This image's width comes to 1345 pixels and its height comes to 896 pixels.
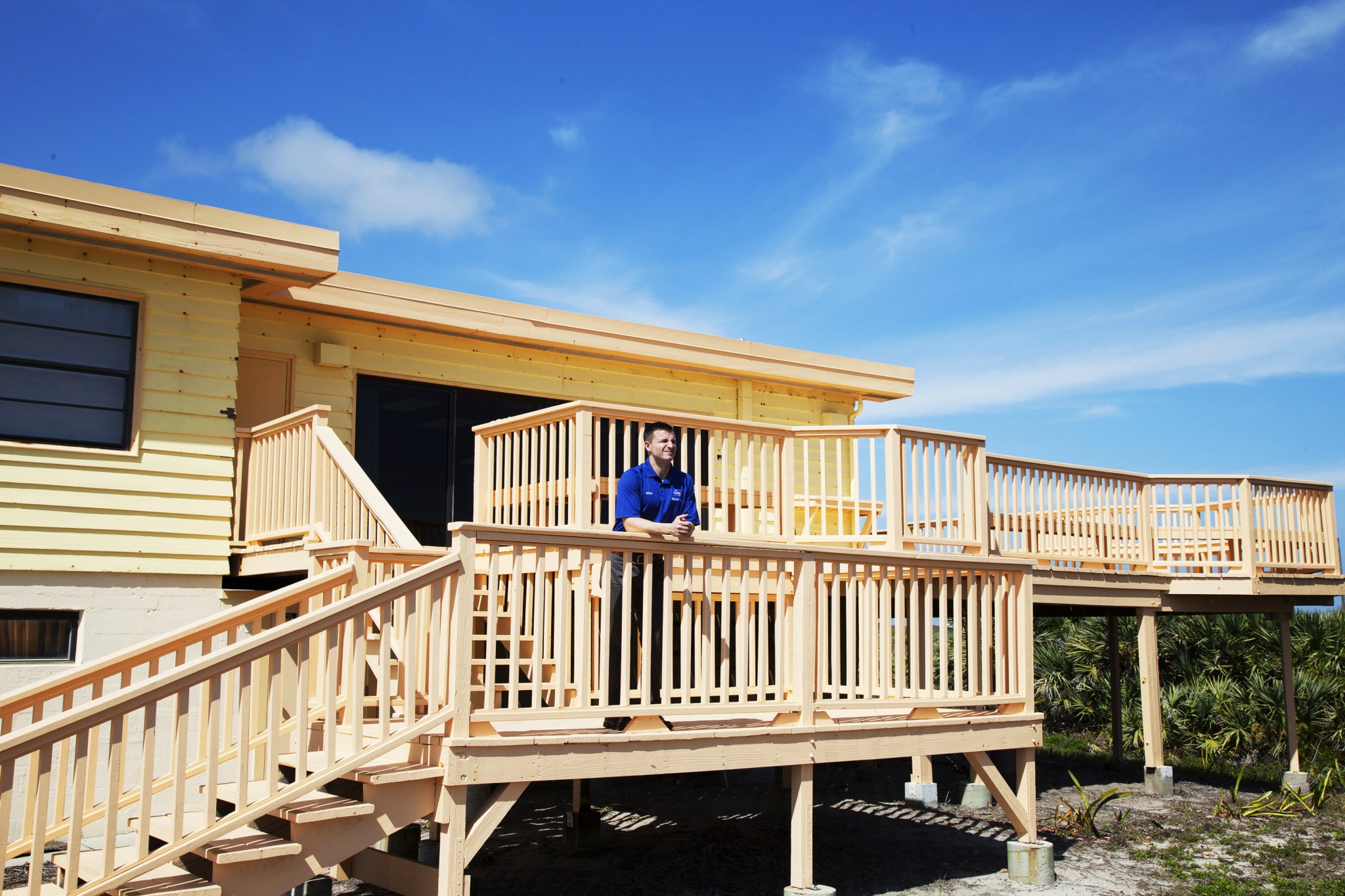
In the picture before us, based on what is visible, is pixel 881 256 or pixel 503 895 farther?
pixel 881 256

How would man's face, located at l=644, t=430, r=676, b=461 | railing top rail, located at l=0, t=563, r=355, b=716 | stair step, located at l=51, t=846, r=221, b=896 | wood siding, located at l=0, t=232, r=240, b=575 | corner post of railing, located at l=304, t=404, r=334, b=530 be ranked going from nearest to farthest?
stair step, located at l=51, t=846, r=221, b=896 < railing top rail, located at l=0, t=563, r=355, b=716 < man's face, located at l=644, t=430, r=676, b=461 < corner post of railing, located at l=304, t=404, r=334, b=530 < wood siding, located at l=0, t=232, r=240, b=575

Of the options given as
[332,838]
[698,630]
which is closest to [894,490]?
[698,630]

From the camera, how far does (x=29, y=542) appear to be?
7895mm

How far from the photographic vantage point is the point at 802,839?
6.57 m

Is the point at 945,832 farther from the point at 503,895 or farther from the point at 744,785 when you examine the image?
the point at 503,895

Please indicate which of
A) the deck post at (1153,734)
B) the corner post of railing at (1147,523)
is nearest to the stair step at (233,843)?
the deck post at (1153,734)

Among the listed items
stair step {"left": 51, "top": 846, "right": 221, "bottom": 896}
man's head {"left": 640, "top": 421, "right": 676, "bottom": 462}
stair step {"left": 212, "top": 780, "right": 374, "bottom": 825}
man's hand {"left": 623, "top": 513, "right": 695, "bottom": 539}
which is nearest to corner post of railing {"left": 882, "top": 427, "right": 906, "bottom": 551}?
man's head {"left": 640, "top": 421, "right": 676, "bottom": 462}

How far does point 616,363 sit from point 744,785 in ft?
16.5

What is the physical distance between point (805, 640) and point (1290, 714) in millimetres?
9105

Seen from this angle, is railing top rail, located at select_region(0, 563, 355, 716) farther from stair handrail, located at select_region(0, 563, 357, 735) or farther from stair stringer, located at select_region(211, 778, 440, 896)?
stair stringer, located at select_region(211, 778, 440, 896)

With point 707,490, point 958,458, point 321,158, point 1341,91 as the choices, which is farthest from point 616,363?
point 321,158

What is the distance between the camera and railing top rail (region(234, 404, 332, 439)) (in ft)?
25.8

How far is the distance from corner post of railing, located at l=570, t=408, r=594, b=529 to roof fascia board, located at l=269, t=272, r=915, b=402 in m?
3.55

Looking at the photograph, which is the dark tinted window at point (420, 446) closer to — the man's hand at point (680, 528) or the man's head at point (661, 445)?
the man's head at point (661, 445)
